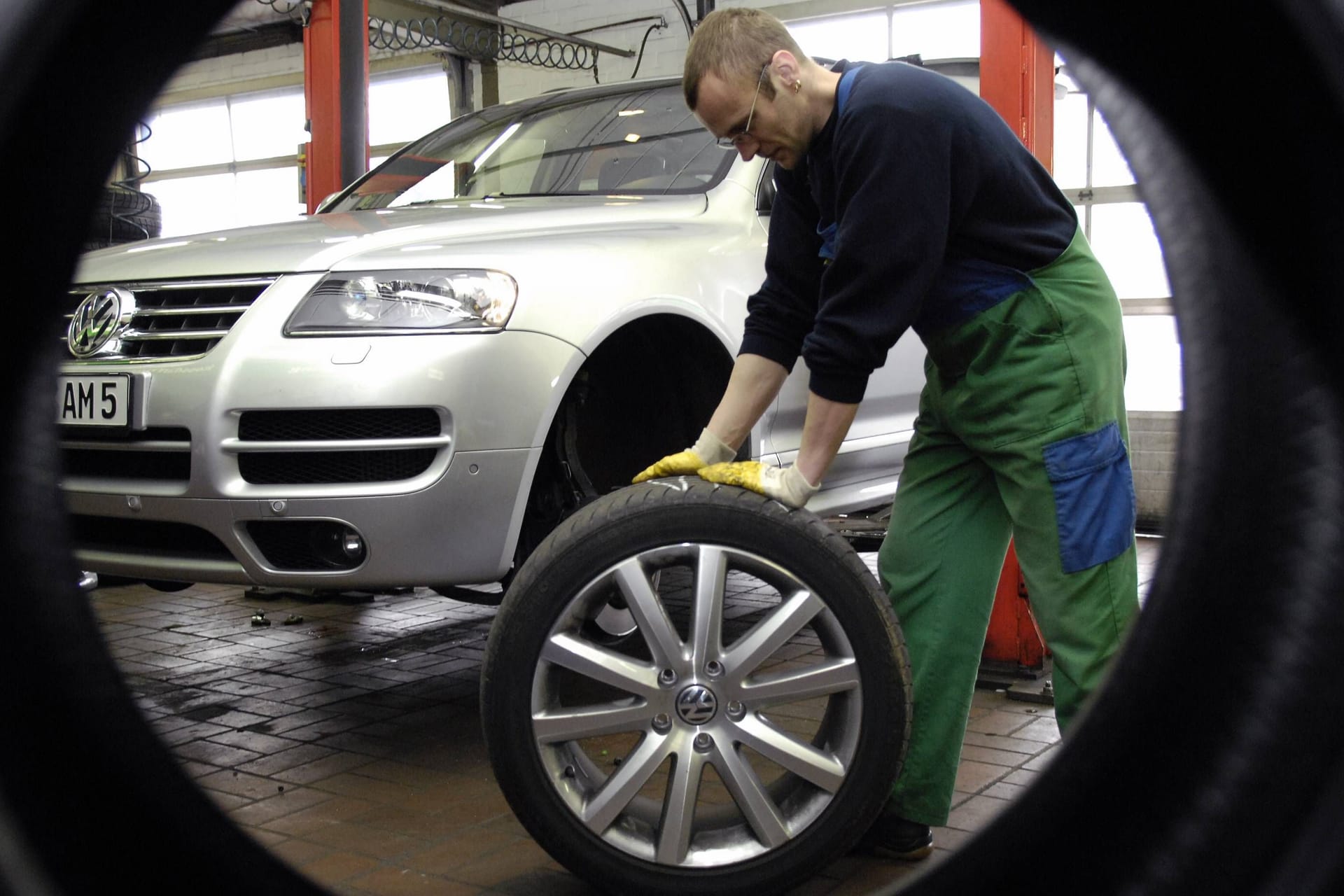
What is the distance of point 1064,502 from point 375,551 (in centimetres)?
143

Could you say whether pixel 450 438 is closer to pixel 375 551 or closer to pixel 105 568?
pixel 375 551

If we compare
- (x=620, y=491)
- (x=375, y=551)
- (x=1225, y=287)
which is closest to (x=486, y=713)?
(x=620, y=491)

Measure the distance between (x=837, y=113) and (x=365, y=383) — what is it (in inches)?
45.2

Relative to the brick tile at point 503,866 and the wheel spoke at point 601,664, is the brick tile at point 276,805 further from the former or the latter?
the wheel spoke at point 601,664

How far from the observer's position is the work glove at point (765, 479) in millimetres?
2006

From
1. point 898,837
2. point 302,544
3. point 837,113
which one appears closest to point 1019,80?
point 837,113

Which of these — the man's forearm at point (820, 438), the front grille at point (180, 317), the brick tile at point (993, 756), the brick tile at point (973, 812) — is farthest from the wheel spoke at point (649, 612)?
the front grille at point (180, 317)

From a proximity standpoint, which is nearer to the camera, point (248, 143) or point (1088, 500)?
point (1088, 500)

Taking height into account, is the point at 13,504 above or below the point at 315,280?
below

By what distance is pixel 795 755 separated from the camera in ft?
6.40

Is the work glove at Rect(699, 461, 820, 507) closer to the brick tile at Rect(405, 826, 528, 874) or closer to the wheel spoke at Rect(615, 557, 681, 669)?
the wheel spoke at Rect(615, 557, 681, 669)

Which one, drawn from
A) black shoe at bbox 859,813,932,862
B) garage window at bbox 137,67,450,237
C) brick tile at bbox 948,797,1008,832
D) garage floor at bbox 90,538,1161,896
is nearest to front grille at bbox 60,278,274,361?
garage floor at bbox 90,538,1161,896

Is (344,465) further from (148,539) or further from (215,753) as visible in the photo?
(215,753)

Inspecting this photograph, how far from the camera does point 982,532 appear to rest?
2.35 meters
